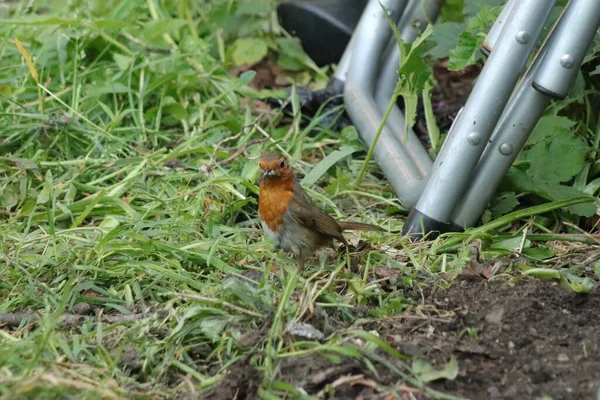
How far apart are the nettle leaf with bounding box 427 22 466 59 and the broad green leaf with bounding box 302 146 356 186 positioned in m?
0.64

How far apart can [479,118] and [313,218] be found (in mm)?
778

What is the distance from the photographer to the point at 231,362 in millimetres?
2822

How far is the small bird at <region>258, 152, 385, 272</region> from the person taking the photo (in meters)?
3.69

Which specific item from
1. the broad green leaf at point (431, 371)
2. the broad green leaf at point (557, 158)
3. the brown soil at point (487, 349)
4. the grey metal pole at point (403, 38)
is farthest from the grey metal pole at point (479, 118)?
the broad green leaf at point (431, 371)

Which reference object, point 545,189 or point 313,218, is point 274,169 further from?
point 545,189

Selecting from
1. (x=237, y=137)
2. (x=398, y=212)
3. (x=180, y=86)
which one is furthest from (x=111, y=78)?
(x=398, y=212)

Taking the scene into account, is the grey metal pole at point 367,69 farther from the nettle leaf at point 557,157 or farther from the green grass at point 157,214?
the nettle leaf at point 557,157

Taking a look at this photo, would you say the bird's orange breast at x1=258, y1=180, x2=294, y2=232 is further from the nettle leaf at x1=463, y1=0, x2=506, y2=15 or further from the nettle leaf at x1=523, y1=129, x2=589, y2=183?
the nettle leaf at x1=463, y1=0, x2=506, y2=15

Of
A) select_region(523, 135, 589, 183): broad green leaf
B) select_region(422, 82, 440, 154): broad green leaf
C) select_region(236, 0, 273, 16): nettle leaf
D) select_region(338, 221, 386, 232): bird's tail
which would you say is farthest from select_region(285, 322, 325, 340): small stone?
select_region(236, 0, 273, 16): nettle leaf

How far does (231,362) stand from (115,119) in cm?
228

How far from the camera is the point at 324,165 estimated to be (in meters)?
4.45

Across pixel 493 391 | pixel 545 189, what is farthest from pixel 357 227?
pixel 493 391

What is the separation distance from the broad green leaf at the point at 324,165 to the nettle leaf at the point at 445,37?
25.2 inches

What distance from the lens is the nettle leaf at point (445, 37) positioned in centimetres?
438
